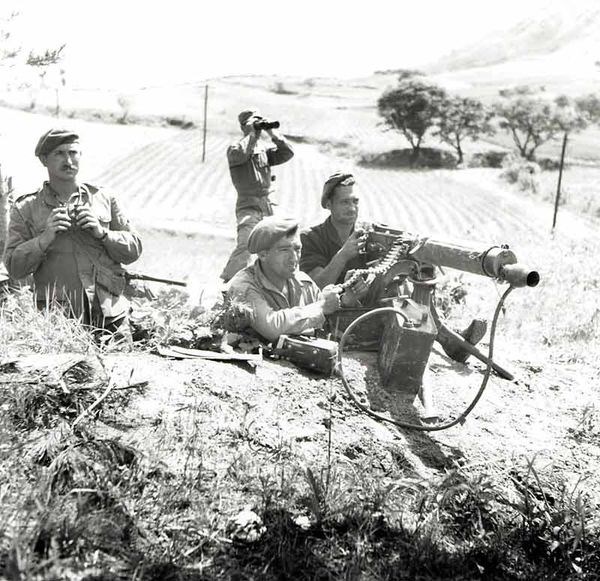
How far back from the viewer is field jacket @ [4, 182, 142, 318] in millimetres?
4820

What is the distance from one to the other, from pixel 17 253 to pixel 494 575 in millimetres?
3466

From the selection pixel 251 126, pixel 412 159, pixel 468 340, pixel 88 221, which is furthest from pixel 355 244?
pixel 412 159

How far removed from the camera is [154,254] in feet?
45.2

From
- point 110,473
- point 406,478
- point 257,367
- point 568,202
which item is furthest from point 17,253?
point 568,202

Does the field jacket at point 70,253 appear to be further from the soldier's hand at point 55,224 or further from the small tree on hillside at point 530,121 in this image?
the small tree on hillside at point 530,121

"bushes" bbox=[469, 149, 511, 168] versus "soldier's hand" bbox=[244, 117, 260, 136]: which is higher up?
"soldier's hand" bbox=[244, 117, 260, 136]

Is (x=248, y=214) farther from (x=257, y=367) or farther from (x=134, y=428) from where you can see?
(x=134, y=428)

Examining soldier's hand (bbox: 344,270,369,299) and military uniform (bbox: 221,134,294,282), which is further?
military uniform (bbox: 221,134,294,282)

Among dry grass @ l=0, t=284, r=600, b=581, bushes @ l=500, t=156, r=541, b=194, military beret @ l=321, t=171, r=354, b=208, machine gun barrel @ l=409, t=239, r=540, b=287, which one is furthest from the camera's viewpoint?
bushes @ l=500, t=156, r=541, b=194

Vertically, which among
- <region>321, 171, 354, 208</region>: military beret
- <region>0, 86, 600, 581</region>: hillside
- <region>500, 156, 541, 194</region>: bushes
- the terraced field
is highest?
<region>321, 171, 354, 208</region>: military beret

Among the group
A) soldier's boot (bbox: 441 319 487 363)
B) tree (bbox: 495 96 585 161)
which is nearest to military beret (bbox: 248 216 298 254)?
soldier's boot (bbox: 441 319 487 363)

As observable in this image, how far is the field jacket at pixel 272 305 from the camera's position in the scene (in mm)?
4340

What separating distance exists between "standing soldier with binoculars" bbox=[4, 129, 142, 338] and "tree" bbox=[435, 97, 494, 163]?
29.6m

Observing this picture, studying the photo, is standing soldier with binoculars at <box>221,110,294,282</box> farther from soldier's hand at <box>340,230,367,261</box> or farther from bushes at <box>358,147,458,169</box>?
bushes at <box>358,147,458,169</box>
